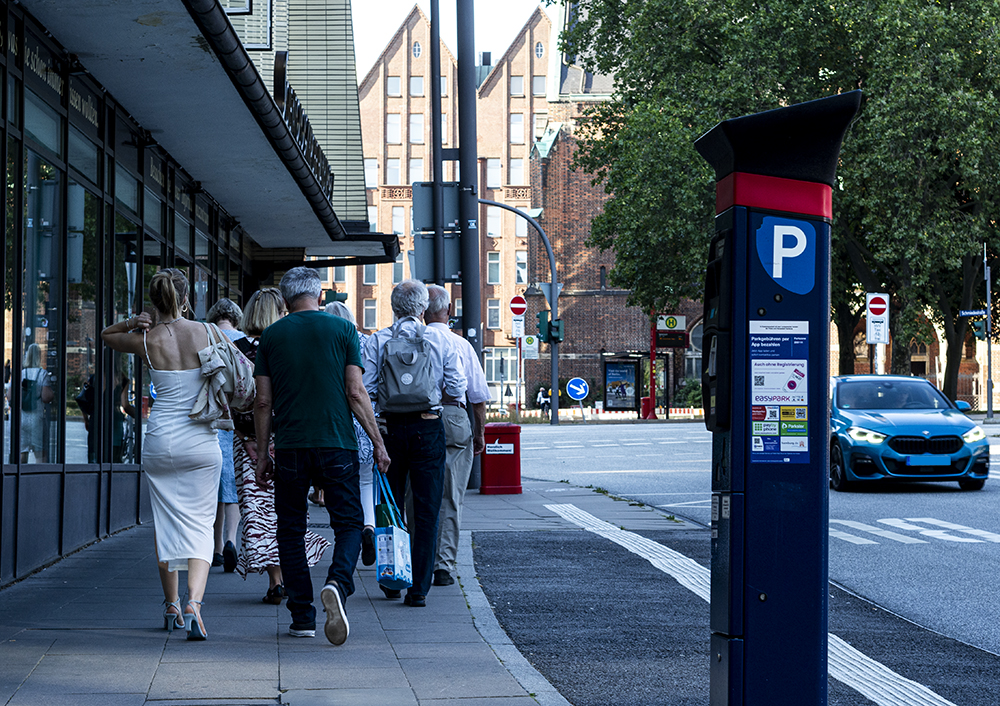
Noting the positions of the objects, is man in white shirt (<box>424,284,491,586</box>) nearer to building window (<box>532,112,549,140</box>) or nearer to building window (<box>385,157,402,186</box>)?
building window (<box>532,112,549,140</box>)

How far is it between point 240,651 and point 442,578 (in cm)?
231

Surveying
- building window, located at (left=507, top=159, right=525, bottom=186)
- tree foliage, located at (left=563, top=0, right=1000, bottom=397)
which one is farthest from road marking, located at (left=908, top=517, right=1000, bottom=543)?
building window, located at (left=507, top=159, right=525, bottom=186)

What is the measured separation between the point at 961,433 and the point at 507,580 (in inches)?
353

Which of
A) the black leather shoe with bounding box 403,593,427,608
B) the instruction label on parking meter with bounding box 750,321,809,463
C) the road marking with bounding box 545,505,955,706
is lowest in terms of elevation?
the road marking with bounding box 545,505,955,706

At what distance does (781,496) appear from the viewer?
3.93 metres

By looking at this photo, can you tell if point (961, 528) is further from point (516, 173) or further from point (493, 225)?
point (516, 173)

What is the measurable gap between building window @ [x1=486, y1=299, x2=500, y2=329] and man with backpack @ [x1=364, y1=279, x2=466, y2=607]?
7071cm

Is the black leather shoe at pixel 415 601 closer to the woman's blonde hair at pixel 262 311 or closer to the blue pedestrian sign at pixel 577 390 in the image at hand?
the woman's blonde hair at pixel 262 311

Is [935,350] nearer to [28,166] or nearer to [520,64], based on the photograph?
[520,64]

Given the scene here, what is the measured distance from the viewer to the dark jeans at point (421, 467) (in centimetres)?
720

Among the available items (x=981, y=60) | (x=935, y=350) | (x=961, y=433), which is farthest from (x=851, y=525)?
(x=935, y=350)

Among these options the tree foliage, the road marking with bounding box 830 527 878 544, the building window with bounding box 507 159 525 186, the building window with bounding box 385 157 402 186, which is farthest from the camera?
the building window with bounding box 385 157 402 186

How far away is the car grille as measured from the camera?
15128 millimetres

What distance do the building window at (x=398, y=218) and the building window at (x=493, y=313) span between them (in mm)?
7274
